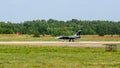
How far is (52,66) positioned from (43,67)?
749 millimetres

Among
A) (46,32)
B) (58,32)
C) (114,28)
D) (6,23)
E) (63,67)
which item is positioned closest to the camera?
(63,67)

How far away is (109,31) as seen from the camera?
150 m

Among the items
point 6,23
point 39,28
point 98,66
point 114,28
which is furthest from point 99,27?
point 98,66

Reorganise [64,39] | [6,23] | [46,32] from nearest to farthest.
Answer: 1. [64,39]
2. [46,32]
3. [6,23]

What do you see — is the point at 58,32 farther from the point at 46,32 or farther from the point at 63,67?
the point at 63,67

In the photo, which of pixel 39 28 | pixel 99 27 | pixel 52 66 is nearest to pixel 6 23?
pixel 39 28

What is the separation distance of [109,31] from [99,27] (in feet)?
36.4

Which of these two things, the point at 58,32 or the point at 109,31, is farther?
the point at 109,31

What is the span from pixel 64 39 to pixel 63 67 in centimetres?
6001

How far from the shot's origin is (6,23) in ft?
565

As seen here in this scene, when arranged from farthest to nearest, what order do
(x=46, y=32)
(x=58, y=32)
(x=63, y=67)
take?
(x=46, y=32)
(x=58, y=32)
(x=63, y=67)

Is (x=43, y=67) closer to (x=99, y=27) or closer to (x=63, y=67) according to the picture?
(x=63, y=67)

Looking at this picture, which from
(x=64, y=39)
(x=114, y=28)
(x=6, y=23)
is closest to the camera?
(x=64, y=39)

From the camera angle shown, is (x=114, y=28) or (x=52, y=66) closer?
(x=52, y=66)
